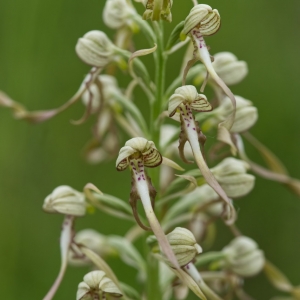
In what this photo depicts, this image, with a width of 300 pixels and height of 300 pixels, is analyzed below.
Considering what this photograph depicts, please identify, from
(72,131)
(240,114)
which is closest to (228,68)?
(240,114)

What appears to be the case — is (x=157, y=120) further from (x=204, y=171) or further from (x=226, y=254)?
(x=226, y=254)

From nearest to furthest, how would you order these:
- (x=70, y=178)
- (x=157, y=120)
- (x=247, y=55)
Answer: (x=157, y=120) → (x=70, y=178) → (x=247, y=55)

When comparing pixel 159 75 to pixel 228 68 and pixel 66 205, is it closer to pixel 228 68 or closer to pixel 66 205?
pixel 228 68

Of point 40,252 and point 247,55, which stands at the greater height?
point 247,55

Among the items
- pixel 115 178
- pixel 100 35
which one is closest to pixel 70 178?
pixel 115 178

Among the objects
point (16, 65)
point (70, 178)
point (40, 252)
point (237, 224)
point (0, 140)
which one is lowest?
point (237, 224)

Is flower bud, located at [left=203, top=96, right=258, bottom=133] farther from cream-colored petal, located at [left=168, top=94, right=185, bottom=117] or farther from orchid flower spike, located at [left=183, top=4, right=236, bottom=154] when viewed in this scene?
cream-colored petal, located at [left=168, top=94, right=185, bottom=117]
